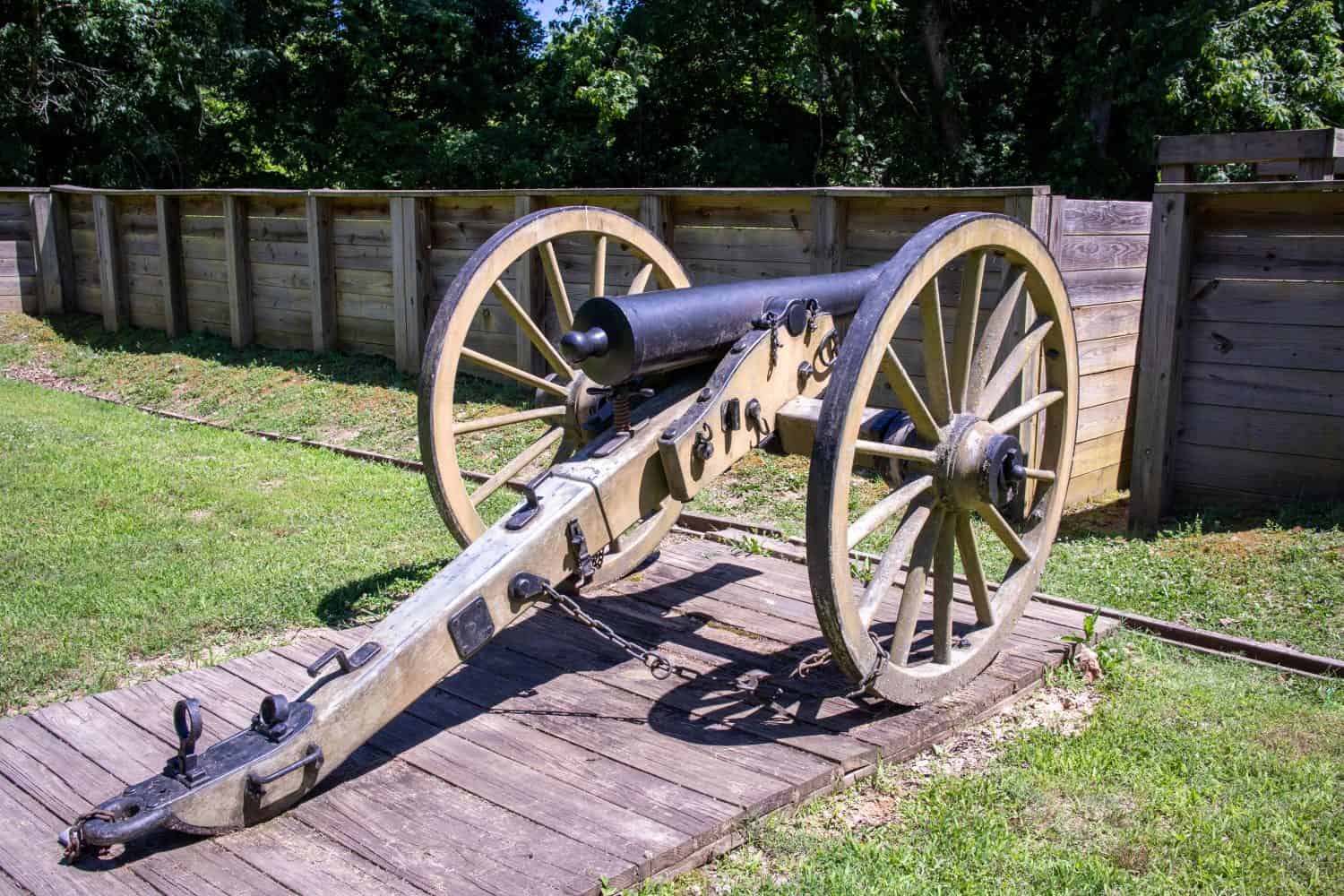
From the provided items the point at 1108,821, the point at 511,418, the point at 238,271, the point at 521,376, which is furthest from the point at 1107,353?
the point at 238,271

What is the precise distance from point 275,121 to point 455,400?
468 inches

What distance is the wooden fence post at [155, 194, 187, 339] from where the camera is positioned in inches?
478

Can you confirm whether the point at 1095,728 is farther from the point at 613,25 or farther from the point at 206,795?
the point at 613,25

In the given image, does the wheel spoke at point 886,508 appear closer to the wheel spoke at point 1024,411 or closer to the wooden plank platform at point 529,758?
the wheel spoke at point 1024,411

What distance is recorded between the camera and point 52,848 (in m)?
3.08

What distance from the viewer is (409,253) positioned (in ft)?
31.8

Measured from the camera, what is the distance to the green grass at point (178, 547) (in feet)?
15.1

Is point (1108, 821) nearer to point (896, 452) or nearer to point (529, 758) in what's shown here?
point (896, 452)

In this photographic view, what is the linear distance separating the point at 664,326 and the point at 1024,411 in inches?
51.0

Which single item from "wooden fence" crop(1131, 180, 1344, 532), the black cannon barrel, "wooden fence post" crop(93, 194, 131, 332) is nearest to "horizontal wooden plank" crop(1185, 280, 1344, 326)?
→ "wooden fence" crop(1131, 180, 1344, 532)

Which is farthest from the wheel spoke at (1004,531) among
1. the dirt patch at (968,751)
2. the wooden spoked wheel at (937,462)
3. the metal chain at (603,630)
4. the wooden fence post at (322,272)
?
the wooden fence post at (322,272)

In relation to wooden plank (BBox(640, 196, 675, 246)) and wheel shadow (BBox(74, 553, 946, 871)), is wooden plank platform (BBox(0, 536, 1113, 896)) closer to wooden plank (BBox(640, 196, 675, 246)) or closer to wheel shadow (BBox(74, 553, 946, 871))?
wheel shadow (BBox(74, 553, 946, 871))

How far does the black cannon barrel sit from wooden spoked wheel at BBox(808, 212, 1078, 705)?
53 cm

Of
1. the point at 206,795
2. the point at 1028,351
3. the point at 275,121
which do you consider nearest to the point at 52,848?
the point at 206,795
